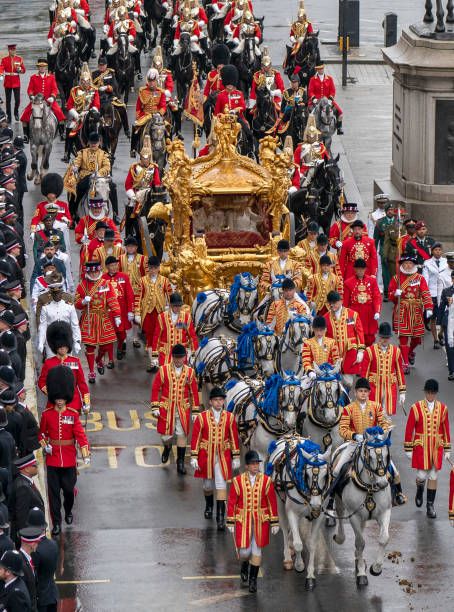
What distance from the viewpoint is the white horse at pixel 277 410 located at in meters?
22.0

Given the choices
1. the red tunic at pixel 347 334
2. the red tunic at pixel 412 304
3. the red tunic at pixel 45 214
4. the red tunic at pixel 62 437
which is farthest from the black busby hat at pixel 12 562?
the red tunic at pixel 45 214

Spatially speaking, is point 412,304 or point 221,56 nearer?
point 412,304

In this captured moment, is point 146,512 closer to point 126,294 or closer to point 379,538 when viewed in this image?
point 379,538

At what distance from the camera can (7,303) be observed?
79.5ft

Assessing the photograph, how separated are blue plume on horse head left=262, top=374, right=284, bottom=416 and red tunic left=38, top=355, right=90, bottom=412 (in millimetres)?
1908

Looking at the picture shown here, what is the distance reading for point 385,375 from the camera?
80.6 ft

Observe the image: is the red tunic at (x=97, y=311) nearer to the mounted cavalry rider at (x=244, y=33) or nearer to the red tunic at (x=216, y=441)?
the red tunic at (x=216, y=441)

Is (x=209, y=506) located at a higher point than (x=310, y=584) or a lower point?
lower

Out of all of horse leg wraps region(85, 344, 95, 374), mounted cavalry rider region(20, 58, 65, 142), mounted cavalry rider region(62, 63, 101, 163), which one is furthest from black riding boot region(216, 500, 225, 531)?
mounted cavalry rider region(20, 58, 65, 142)

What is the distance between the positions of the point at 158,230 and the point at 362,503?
9.93 metres

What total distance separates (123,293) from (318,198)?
441 cm

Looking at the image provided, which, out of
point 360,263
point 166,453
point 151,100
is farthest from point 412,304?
point 151,100

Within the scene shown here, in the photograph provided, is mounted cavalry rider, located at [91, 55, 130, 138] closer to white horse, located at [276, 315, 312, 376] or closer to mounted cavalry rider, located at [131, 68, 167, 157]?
mounted cavalry rider, located at [131, 68, 167, 157]

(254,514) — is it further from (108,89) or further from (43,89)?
(43,89)
